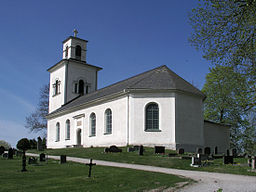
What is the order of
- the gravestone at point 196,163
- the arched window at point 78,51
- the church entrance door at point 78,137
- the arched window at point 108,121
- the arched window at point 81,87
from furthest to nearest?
the arched window at point 78,51
the arched window at point 81,87
the church entrance door at point 78,137
the arched window at point 108,121
the gravestone at point 196,163

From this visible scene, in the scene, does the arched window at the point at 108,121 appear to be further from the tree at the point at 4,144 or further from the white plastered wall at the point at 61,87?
the tree at the point at 4,144

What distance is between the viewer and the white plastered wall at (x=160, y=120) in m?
26.3

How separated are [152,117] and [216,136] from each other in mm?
9597

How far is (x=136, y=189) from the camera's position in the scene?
9039 millimetres

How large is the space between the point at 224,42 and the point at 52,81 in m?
34.7

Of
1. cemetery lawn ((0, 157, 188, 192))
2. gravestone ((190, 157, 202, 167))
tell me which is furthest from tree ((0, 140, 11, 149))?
cemetery lawn ((0, 157, 188, 192))

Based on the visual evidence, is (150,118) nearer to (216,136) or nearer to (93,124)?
(93,124)

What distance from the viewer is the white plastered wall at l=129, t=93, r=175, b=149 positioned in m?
Result: 26.3

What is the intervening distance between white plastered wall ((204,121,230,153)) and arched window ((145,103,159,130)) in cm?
693

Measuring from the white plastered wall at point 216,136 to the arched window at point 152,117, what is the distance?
22.7ft

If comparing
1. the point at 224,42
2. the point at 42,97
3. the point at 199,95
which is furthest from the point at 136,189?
the point at 42,97

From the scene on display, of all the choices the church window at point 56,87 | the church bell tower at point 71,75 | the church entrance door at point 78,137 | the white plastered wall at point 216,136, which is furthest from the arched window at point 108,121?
the church window at point 56,87

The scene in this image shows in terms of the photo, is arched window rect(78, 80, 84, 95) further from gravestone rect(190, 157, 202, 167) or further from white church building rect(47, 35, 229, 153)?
gravestone rect(190, 157, 202, 167)

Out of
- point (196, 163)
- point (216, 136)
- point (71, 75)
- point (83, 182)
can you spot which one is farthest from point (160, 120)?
point (71, 75)
